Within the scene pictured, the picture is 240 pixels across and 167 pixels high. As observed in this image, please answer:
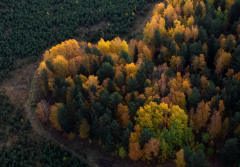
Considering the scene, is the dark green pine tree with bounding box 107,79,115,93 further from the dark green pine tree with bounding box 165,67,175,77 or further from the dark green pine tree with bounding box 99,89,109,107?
the dark green pine tree with bounding box 165,67,175,77

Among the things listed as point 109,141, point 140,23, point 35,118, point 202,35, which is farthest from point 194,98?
point 140,23

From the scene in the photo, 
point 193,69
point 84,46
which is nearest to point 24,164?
point 84,46

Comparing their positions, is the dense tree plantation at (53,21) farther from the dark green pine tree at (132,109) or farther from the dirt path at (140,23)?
the dark green pine tree at (132,109)

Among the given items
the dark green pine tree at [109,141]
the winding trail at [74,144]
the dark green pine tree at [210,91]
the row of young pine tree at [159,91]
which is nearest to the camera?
the row of young pine tree at [159,91]

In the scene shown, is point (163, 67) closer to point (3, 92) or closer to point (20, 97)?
point (20, 97)

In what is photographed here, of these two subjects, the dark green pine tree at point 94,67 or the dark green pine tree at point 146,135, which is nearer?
the dark green pine tree at point 146,135

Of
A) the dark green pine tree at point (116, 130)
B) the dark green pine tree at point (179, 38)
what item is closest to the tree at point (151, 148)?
the dark green pine tree at point (116, 130)
